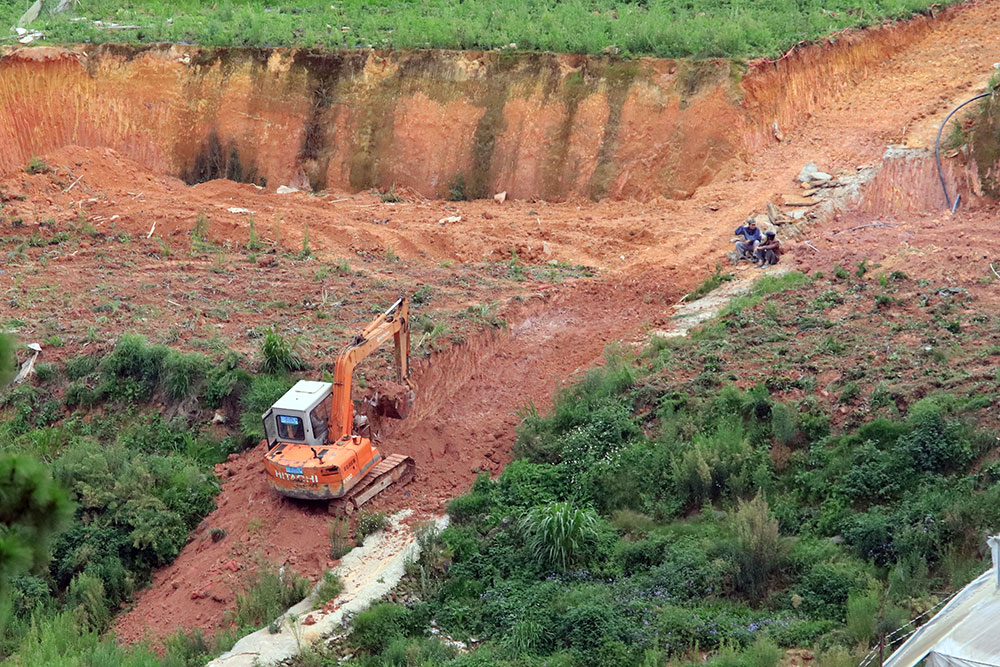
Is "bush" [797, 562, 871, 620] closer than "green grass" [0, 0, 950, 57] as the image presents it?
Yes

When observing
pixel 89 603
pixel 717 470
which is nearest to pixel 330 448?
pixel 89 603

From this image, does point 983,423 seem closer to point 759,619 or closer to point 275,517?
point 759,619

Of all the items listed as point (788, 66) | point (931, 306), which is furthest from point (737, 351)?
point (788, 66)

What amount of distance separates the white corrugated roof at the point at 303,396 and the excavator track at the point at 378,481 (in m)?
1.25

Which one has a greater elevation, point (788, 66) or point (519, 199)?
point (788, 66)

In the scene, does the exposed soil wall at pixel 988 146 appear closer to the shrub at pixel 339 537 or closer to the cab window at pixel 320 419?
the cab window at pixel 320 419

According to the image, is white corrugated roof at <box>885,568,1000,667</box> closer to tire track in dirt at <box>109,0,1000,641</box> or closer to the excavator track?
tire track in dirt at <box>109,0,1000,641</box>

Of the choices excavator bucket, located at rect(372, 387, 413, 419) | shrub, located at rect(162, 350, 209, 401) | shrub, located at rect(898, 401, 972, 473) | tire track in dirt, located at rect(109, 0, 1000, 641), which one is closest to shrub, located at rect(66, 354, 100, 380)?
shrub, located at rect(162, 350, 209, 401)

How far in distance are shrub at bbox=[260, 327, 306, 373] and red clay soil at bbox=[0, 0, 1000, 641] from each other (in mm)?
1526

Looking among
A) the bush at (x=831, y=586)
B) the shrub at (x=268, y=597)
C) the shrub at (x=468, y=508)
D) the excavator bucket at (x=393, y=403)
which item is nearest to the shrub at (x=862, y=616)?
the bush at (x=831, y=586)

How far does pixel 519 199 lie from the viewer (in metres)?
28.5

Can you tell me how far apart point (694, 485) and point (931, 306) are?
516cm

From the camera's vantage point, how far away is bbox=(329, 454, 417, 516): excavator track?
656 inches

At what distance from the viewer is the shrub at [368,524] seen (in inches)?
647
